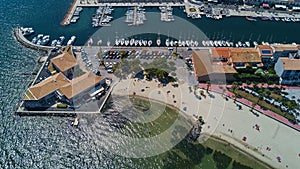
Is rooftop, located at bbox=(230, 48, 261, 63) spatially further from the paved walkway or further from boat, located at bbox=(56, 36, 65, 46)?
boat, located at bbox=(56, 36, 65, 46)

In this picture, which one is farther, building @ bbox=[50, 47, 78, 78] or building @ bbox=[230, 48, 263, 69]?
building @ bbox=[230, 48, 263, 69]

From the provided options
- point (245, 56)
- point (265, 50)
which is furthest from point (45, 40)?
point (265, 50)

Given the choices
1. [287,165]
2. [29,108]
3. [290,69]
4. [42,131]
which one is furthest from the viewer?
[290,69]

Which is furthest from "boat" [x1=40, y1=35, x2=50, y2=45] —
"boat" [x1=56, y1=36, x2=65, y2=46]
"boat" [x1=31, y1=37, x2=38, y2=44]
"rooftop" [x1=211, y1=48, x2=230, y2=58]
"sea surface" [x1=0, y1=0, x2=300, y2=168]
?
"rooftop" [x1=211, y1=48, x2=230, y2=58]

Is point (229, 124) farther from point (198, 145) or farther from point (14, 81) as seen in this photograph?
point (14, 81)

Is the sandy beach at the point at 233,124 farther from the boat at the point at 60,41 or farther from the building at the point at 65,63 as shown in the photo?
the boat at the point at 60,41

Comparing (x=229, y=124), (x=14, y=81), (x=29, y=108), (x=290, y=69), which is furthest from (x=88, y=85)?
(x=290, y=69)
